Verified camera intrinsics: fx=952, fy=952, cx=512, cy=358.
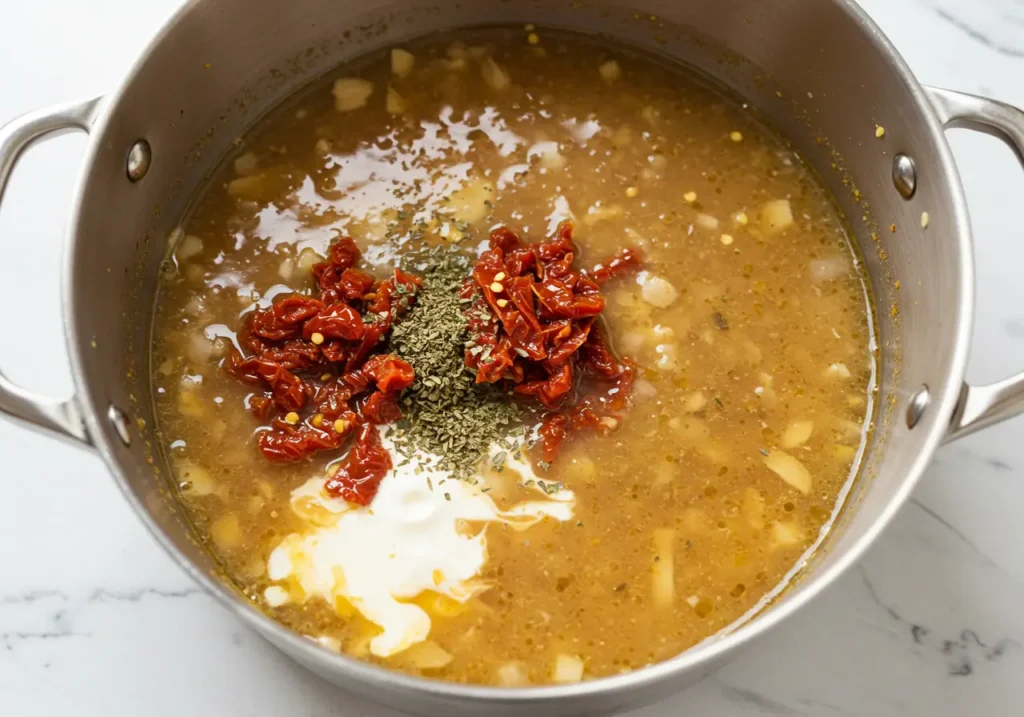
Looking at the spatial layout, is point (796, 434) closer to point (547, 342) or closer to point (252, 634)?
point (547, 342)

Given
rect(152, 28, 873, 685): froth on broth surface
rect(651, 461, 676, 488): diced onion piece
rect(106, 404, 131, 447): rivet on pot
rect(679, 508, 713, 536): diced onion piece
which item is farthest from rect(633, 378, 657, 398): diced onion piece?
rect(106, 404, 131, 447): rivet on pot

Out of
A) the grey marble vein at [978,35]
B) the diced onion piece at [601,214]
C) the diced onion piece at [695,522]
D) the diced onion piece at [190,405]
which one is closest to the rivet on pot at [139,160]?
the diced onion piece at [190,405]

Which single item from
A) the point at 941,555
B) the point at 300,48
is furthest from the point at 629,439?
the point at 300,48

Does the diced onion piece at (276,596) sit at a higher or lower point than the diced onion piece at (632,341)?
lower

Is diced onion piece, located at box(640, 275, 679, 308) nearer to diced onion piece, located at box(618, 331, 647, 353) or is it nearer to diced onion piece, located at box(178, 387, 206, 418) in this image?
diced onion piece, located at box(618, 331, 647, 353)

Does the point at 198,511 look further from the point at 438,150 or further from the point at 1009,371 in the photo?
the point at 1009,371

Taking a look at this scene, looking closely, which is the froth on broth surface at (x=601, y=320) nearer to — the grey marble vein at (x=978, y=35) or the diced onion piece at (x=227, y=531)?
the diced onion piece at (x=227, y=531)

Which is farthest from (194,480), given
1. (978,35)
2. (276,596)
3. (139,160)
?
(978,35)
